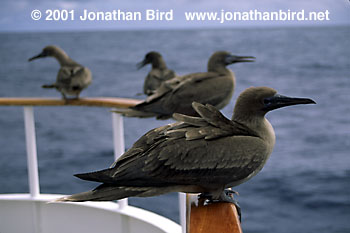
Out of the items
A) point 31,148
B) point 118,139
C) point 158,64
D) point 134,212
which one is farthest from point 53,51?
point 134,212

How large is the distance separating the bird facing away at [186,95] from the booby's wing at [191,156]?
4.24 feet

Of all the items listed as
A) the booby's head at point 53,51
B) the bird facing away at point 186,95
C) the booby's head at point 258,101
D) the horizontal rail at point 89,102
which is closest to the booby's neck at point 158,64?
the booby's head at point 53,51

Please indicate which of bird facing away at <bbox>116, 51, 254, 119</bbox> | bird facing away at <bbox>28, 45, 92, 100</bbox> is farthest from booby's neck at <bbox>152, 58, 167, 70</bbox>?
bird facing away at <bbox>116, 51, 254, 119</bbox>

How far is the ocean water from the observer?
11.0 m

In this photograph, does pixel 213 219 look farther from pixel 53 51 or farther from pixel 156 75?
pixel 53 51

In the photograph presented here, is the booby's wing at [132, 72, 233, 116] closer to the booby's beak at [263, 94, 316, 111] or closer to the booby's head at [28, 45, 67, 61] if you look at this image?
the booby's beak at [263, 94, 316, 111]

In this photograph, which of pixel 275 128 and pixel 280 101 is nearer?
pixel 280 101

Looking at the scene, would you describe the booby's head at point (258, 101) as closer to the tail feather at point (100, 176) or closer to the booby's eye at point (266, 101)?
the booby's eye at point (266, 101)

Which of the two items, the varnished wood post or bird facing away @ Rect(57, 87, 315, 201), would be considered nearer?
the varnished wood post

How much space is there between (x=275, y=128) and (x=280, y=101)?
1514cm

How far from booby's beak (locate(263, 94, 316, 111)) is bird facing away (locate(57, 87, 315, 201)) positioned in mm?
122

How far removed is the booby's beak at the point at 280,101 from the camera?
1.41 metres

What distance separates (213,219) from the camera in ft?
3.82

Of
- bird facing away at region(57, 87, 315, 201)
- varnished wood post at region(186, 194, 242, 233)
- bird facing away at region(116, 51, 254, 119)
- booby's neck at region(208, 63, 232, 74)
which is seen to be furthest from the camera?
booby's neck at region(208, 63, 232, 74)
